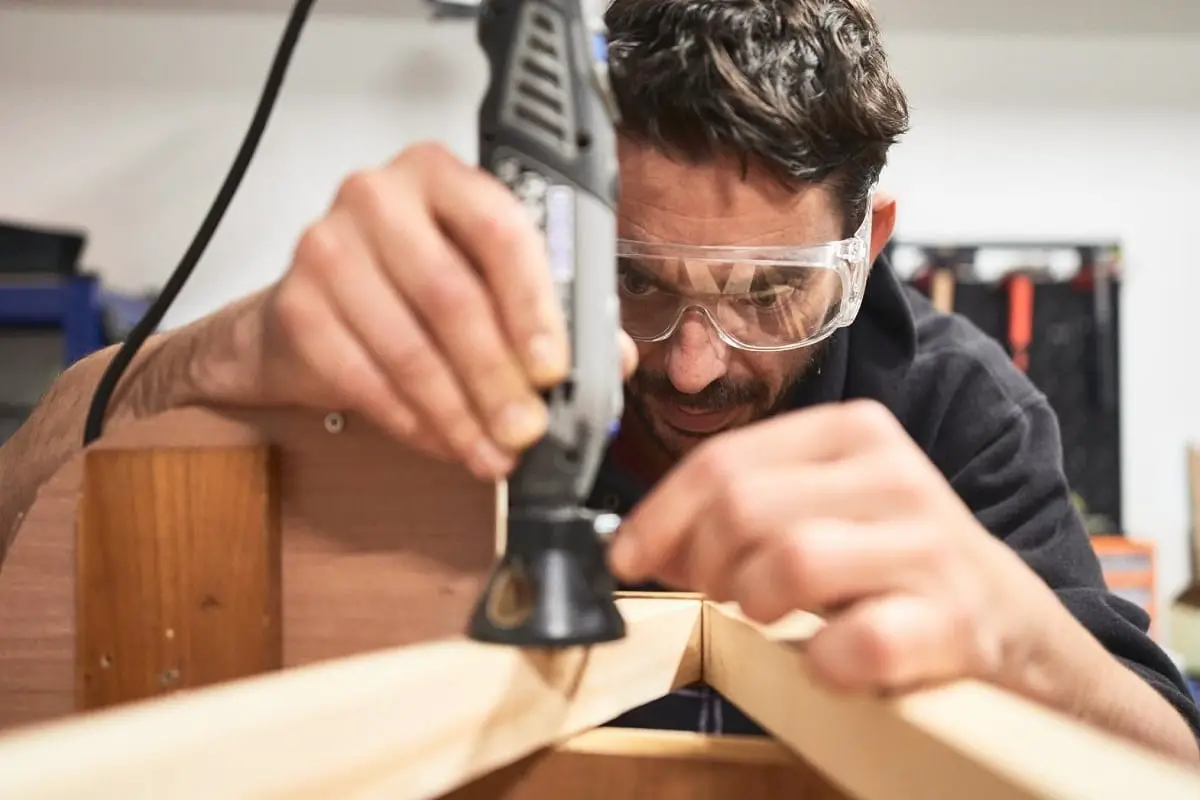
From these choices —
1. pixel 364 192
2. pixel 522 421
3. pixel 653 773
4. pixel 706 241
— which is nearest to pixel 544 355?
pixel 522 421

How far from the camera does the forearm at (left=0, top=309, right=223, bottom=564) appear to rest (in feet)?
1.81

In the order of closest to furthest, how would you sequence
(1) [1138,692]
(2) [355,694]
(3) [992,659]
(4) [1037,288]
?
1. (2) [355,694]
2. (3) [992,659]
3. (1) [1138,692]
4. (4) [1037,288]

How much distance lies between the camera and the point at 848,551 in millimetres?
395

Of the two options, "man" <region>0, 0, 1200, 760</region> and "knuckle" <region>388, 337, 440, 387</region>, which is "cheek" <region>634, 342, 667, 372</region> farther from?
"knuckle" <region>388, 337, 440, 387</region>

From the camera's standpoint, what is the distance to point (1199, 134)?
8.05 feet

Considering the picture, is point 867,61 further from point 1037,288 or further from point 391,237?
point 1037,288

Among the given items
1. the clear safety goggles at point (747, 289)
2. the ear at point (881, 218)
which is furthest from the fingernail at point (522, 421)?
the ear at point (881, 218)

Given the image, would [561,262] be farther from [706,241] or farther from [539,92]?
[706,241]

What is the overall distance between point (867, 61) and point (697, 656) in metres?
0.66

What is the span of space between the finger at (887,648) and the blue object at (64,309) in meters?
1.78

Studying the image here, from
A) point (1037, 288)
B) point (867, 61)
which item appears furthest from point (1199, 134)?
point (867, 61)

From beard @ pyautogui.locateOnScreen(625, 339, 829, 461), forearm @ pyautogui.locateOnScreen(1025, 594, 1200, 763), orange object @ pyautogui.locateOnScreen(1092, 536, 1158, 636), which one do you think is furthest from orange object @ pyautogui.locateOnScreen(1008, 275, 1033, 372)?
forearm @ pyautogui.locateOnScreen(1025, 594, 1200, 763)

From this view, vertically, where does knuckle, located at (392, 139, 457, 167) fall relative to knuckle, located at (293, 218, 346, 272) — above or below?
above

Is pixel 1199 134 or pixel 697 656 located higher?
pixel 1199 134
